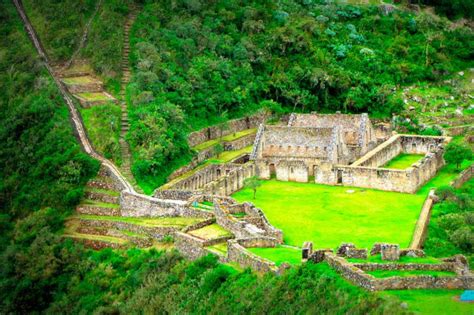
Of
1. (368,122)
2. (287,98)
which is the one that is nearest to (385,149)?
(368,122)

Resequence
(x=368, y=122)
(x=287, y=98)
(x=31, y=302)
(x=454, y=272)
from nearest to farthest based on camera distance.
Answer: (x=454, y=272) < (x=31, y=302) < (x=368, y=122) < (x=287, y=98)

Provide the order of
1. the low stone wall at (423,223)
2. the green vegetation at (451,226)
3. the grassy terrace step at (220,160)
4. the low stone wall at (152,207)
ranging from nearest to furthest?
1. the green vegetation at (451,226)
2. the low stone wall at (423,223)
3. the low stone wall at (152,207)
4. the grassy terrace step at (220,160)

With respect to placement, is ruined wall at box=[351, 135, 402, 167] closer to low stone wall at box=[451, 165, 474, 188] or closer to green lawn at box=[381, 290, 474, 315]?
A: low stone wall at box=[451, 165, 474, 188]

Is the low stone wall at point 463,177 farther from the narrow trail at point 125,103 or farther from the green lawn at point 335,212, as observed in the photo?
the narrow trail at point 125,103

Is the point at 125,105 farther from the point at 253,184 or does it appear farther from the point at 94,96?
the point at 253,184

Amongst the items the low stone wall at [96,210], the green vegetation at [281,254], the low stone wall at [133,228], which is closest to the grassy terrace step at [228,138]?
the low stone wall at [96,210]

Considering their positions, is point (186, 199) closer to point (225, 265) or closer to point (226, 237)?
point (226, 237)
